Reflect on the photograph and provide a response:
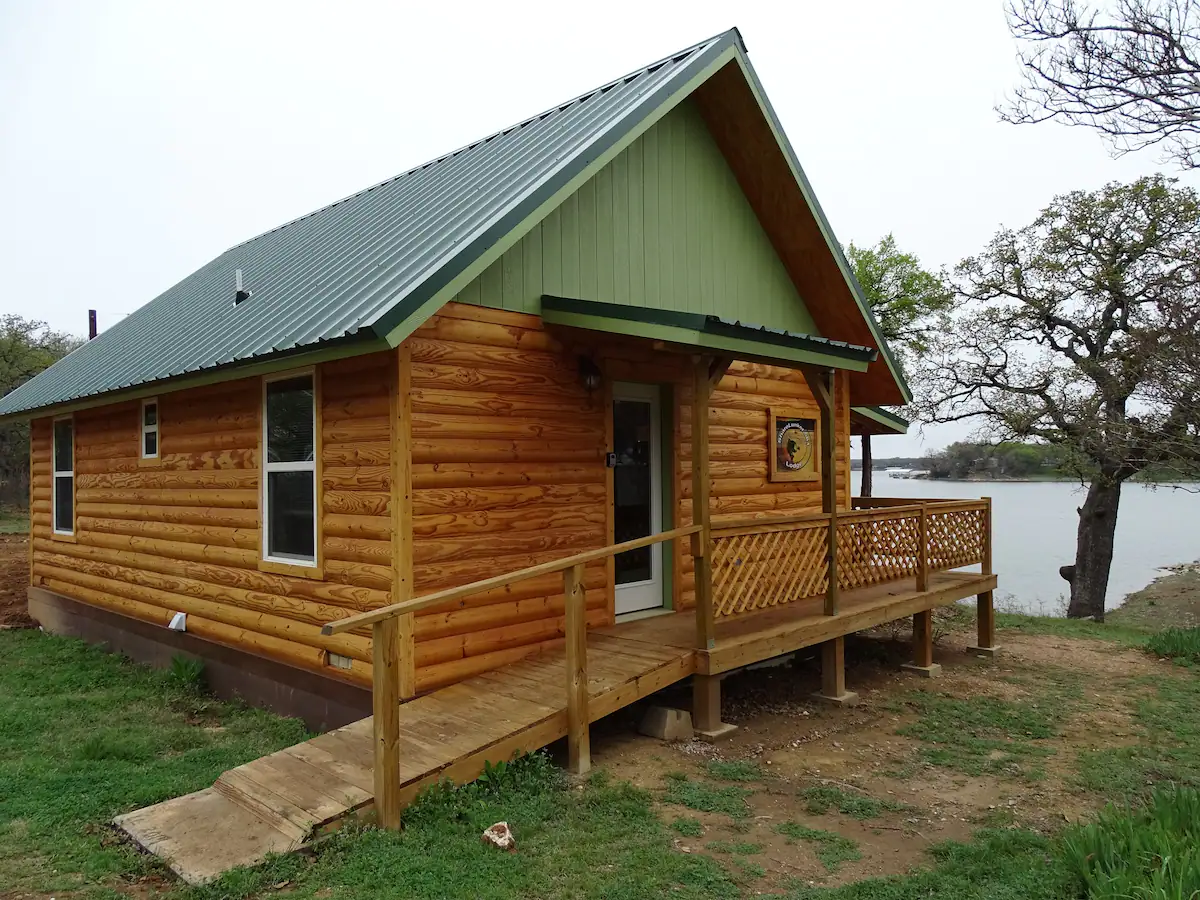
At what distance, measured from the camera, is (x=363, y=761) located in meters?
5.07

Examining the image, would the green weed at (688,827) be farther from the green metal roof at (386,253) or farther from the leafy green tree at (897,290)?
the leafy green tree at (897,290)

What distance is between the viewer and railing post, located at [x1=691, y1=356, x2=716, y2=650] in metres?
6.32

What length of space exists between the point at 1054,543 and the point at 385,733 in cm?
3172

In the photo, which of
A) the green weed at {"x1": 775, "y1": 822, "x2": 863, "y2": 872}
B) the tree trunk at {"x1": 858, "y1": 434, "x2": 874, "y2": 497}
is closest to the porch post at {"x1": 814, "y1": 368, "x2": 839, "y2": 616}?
the green weed at {"x1": 775, "y1": 822, "x2": 863, "y2": 872}

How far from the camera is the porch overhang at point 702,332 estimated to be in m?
5.95

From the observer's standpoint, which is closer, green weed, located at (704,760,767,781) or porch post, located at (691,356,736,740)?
green weed, located at (704,760,767,781)

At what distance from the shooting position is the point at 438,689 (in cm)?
606

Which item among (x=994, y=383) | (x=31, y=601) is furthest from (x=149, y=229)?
(x=994, y=383)

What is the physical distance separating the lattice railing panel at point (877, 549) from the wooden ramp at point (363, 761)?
2465 millimetres

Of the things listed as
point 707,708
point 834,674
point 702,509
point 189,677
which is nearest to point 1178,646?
point 834,674

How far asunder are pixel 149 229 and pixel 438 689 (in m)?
50.4

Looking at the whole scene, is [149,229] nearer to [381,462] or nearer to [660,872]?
[381,462]

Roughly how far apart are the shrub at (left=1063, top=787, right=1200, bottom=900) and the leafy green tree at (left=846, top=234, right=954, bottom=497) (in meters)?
20.4

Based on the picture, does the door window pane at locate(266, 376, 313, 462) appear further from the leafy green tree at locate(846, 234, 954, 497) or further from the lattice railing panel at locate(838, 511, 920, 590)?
the leafy green tree at locate(846, 234, 954, 497)
